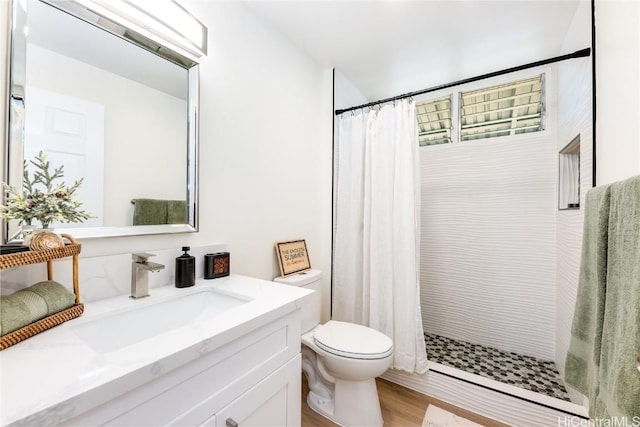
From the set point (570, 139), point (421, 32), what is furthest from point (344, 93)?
point (570, 139)

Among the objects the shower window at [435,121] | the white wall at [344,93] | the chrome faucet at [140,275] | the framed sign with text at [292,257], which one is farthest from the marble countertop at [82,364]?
the shower window at [435,121]

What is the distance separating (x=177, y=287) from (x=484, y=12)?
88.7 inches

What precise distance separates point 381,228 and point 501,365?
1.33 m

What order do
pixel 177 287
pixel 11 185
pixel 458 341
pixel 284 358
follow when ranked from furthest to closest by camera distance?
pixel 458 341 → pixel 177 287 → pixel 284 358 → pixel 11 185

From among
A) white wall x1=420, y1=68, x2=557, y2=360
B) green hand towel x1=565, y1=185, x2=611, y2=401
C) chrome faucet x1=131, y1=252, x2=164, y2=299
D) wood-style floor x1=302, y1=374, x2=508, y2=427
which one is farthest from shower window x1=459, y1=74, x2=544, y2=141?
chrome faucet x1=131, y1=252, x2=164, y2=299

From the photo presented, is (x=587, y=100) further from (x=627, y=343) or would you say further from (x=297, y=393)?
(x=297, y=393)

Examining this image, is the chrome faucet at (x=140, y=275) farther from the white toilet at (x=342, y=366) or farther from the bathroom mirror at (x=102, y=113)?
the white toilet at (x=342, y=366)

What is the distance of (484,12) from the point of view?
63.1 inches

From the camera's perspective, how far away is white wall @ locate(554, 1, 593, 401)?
4.64 feet

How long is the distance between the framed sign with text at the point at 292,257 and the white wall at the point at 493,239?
1.22 meters

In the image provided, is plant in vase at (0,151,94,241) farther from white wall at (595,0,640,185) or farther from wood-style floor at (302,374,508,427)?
white wall at (595,0,640,185)

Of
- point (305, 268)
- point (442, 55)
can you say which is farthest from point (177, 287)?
point (442, 55)

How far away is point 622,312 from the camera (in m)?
0.65

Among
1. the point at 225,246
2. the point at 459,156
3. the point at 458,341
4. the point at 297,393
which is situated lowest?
the point at 458,341
